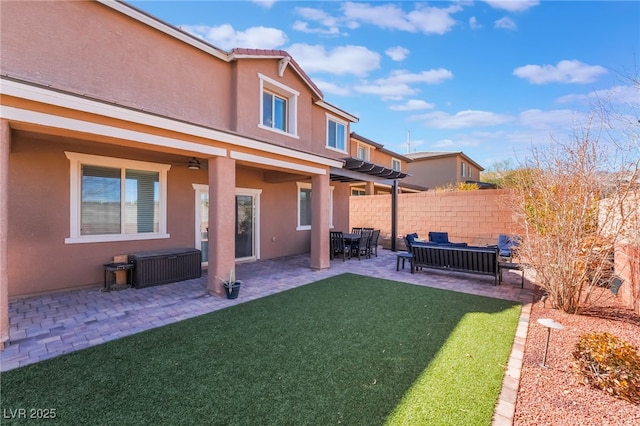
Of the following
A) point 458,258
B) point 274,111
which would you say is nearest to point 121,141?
point 274,111

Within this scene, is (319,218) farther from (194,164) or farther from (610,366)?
(610,366)

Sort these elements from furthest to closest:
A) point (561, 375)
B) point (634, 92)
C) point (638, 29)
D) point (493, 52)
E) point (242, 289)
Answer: point (493, 52)
point (242, 289)
point (638, 29)
point (634, 92)
point (561, 375)

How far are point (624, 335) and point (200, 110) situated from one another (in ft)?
36.3

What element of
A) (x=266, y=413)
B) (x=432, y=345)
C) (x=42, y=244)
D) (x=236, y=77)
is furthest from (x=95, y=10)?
(x=432, y=345)

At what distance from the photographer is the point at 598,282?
5.76m

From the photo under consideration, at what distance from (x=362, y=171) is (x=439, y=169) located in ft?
73.0

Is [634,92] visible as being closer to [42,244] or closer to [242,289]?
[242,289]

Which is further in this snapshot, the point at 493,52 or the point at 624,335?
the point at 493,52

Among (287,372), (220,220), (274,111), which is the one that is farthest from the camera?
(274,111)

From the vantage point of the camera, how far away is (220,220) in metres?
6.84

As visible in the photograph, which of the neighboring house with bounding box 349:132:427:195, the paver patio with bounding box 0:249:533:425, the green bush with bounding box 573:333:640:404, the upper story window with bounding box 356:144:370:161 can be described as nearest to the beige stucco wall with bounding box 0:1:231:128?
the paver patio with bounding box 0:249:533:425

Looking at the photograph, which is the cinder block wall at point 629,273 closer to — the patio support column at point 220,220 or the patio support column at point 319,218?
the patio support column at point 319,218

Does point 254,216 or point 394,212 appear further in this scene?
point 394,212

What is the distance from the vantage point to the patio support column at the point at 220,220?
6.82 m
